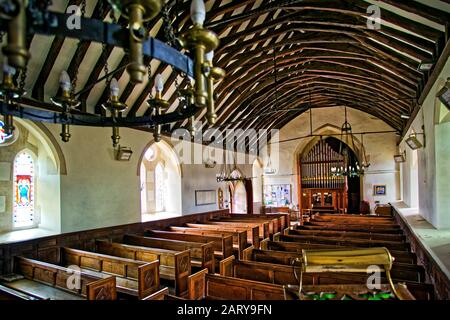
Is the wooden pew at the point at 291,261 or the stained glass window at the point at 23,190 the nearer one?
the wooden pew at the point at 291,261

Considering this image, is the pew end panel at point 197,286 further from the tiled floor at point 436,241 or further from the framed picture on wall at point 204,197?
the framed picture on wall at point 204,197

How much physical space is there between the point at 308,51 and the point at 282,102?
11.3 feet

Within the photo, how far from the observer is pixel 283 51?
729 centimetres

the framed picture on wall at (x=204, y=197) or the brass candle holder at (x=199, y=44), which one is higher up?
the brass candle holder at (x=199, y=44)

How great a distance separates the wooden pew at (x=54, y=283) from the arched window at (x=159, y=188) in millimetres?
4239

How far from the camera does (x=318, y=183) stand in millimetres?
13797

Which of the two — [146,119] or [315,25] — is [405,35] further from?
[146,119]

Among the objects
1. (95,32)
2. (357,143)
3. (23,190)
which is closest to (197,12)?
(95,32)

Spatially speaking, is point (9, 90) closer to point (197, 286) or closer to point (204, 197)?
point (197, 286)

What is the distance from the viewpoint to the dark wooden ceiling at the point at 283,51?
14.2 feet

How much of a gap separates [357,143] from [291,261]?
10270mm

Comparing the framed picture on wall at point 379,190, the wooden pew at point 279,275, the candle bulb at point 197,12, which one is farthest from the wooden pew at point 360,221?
the candle bulb at point 197,12

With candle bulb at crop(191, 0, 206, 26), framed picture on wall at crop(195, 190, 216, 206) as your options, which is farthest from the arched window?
candle bulb at crop(191, 0, 206, 26)
